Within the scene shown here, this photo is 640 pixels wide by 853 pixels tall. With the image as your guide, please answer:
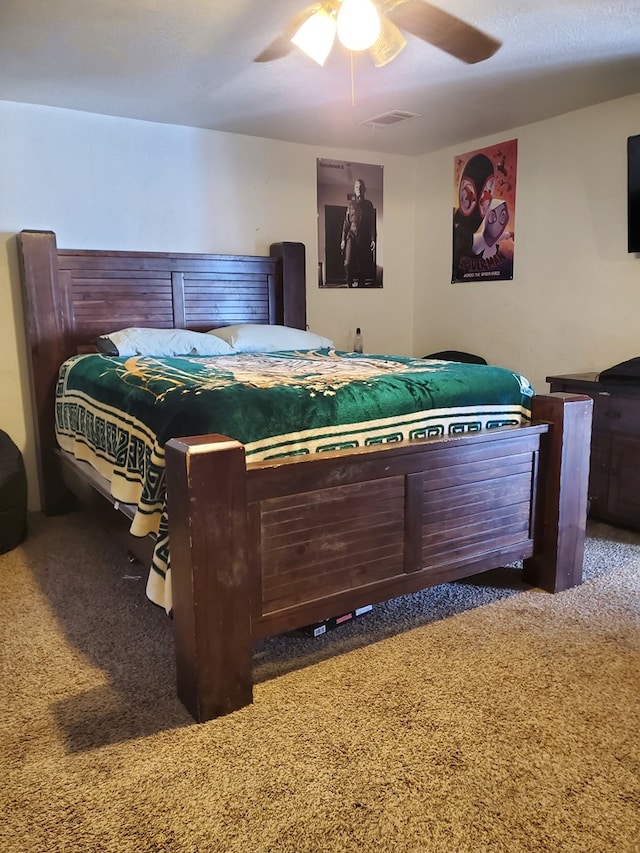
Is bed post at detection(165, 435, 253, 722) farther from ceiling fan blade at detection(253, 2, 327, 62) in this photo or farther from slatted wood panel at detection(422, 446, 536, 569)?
ceiling fan blade at detection(253, 2, 327, 62)

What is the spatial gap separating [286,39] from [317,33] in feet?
0.67

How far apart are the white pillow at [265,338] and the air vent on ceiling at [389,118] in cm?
124

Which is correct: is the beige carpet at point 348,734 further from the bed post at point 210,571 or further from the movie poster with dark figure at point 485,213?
the movie poster with dark figure at point 485,213

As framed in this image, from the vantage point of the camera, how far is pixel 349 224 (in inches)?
168

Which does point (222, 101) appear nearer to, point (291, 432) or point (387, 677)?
point (291, 432)

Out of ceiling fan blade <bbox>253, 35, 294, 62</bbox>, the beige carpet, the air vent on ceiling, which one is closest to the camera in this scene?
the beige carpet

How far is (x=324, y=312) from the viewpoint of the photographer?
426 cm

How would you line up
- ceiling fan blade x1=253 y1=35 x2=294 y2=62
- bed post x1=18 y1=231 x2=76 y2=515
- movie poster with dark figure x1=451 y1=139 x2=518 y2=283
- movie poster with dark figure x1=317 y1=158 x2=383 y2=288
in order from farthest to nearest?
1. movie poster with dark figure x1=317 y1=158 x2=383 y2=288
2. movie poster with dark figure x1=451 y1=139 x2=518 y2=283
3. bed post x1=18 y1=231 x2=76 y2=515
4. ceiling fan blade x1=253 y1=35 x2=294 y2=62

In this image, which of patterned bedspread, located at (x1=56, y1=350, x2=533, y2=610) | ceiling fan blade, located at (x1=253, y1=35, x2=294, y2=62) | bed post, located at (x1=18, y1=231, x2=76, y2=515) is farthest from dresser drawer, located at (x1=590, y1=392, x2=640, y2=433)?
bed post, located at (x1=18, y1=231, x2=76, y2=515)

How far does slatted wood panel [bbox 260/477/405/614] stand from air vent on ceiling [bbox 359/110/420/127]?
7.66 feet

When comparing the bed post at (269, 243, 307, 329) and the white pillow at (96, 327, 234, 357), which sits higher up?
the bed post at (269, 243, 307, 329)

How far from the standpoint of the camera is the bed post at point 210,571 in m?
1.55

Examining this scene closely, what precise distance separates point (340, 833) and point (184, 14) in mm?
2483

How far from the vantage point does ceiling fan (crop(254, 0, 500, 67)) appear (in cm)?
188
